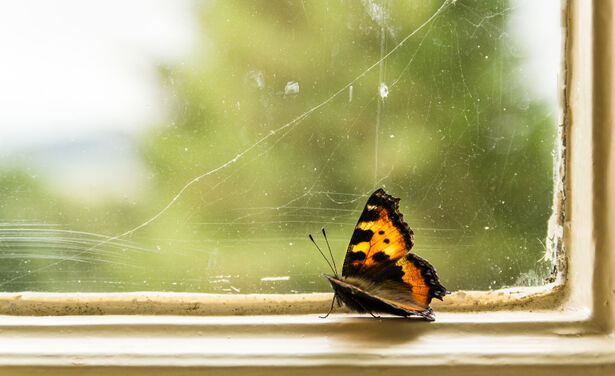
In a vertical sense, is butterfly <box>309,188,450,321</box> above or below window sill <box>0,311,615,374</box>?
above

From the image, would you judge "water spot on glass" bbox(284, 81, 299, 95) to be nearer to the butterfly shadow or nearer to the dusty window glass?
the dusty window glass

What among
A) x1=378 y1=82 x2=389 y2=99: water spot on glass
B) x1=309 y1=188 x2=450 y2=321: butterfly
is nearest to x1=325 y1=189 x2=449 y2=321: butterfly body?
x1=309 y1=188 x2=450 y2=321: butterfly

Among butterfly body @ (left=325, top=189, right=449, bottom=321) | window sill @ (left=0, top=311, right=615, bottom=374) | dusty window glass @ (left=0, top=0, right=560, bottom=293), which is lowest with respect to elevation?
window sill @ (left=0, top=311, right=615, bottom=374)

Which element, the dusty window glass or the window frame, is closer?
the window frame

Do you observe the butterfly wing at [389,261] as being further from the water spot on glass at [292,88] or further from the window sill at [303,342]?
the water spot on glass at [292,88]

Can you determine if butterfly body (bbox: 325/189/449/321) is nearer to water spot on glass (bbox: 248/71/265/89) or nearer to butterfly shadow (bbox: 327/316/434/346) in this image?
butterfly shadow (bbox: 327/316/434/346)
